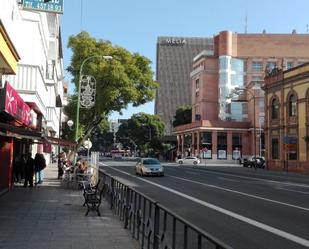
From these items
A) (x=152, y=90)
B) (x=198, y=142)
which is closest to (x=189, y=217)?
(x=152, y=90)

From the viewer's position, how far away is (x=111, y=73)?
1510 inches

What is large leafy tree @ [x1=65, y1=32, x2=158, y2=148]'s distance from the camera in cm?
3850

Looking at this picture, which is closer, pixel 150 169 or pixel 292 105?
pixel 150 169

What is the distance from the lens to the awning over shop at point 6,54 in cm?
1047

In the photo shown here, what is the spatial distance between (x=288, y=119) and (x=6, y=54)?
44.3 metres

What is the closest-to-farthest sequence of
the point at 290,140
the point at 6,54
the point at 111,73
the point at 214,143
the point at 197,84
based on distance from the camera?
the point at 6,54, the point at 111,73, the point at 290,140, the point at 214,143, the point at 197,84

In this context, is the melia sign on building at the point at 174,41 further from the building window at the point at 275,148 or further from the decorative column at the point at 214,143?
the building window at the point at 275,148

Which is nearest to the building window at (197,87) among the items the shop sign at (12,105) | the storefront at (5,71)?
the storefront at (5,71)

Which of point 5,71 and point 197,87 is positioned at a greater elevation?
point 197,87

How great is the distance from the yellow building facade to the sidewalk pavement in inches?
1429

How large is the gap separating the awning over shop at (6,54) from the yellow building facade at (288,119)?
38.6 metres

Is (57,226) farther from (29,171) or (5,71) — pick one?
(29,171)

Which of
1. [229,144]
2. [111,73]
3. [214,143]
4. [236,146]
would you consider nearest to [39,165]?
[111,73]

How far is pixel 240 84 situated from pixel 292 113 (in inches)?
2004
